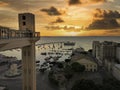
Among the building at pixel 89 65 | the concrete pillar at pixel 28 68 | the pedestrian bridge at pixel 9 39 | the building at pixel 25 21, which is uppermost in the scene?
the building at pixel 25 21

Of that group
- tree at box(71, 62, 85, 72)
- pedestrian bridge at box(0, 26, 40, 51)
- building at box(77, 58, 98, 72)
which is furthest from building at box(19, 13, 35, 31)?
building at box(77, 58, 98, 72)

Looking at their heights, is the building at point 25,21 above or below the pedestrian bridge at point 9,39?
above

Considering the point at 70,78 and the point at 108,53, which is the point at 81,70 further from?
the point at 108,53

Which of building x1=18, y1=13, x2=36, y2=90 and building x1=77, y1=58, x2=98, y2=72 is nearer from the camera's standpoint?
building x1=18, y1=13, x2=36, y2=90

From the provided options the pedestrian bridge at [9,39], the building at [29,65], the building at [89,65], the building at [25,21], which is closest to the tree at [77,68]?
the building at [89,65]

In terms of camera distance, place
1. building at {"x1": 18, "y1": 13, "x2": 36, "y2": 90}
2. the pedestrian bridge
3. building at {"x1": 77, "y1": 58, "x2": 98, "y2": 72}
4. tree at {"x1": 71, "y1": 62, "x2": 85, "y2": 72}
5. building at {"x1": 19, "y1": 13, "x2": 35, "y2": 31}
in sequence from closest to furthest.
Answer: the pedestrian bridge < building at {"x1": 19, "y1": 13, "x2": 35, "y2": 31} < building at {"x1": 18, "y1": 13, "x2": 36, "y2": 90} < tree at {"x1": 71, "y1": 62, "x2": 85, "y2": 72} < building at {"x1": 77, "y1": 58, "x2": 98, "y2": 72}

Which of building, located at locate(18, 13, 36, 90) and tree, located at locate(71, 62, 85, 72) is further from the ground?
building, located at locate(18, 13, 36, 90)

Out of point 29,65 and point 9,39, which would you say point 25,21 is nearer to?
point 29,65

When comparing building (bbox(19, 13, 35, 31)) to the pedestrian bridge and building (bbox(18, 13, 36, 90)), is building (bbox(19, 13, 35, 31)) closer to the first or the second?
building (bbox(18, 13, 36, 90))

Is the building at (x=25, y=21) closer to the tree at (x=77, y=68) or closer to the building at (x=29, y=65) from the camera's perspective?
the building at (x=29, y=65)

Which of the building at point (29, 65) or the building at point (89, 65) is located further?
the building at point (89, 65)

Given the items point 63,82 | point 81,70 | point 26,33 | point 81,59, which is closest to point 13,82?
point 63,82

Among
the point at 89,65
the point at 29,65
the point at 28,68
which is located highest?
the point at 29,65

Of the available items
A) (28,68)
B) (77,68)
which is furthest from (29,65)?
(77,68)
